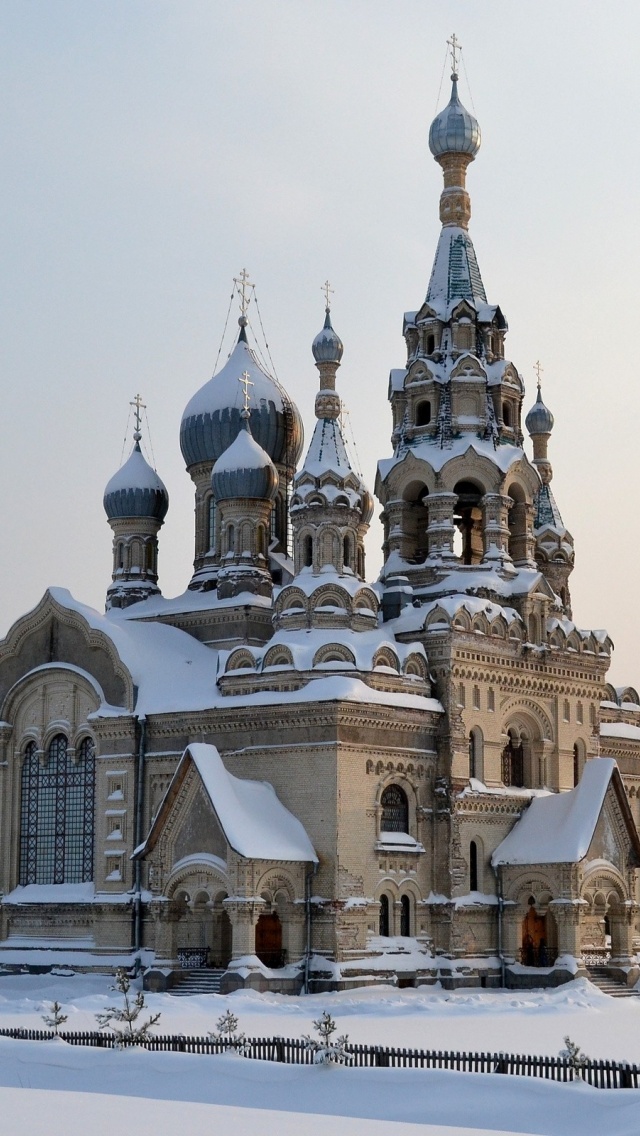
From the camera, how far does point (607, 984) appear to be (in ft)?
109

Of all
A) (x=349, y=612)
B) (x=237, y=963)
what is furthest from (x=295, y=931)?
(x=349, y=612)

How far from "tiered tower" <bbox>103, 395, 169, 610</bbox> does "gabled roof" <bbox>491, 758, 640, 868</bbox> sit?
1149 centimetres

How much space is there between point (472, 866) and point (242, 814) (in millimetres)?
5318

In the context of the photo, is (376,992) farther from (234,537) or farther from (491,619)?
(234,537)

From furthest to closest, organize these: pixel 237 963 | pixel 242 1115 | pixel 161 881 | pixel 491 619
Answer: pixel 491 619, pixel 161 881, pixel 237 963, pixel 242 1115

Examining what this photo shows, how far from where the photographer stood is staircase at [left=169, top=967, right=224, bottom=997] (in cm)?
3112

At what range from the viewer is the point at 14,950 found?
3634 centimetres

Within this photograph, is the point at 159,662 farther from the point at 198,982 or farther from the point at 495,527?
the point at 495,527

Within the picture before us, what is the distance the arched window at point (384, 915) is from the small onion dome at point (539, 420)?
15.5 metres

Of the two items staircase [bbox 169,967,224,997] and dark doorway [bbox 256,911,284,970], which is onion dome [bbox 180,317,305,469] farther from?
staircase [bbox 169,967,224,997]

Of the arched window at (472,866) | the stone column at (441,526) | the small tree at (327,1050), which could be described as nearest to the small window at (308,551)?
the stone column at (441,526)

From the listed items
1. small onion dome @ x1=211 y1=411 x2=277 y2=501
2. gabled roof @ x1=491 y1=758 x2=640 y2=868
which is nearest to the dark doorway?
gabled roof @ x1=491 y1=758 x2=640 y2=868

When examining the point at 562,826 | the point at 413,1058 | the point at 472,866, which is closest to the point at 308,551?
the point at 472,866

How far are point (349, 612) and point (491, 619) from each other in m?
2.92
